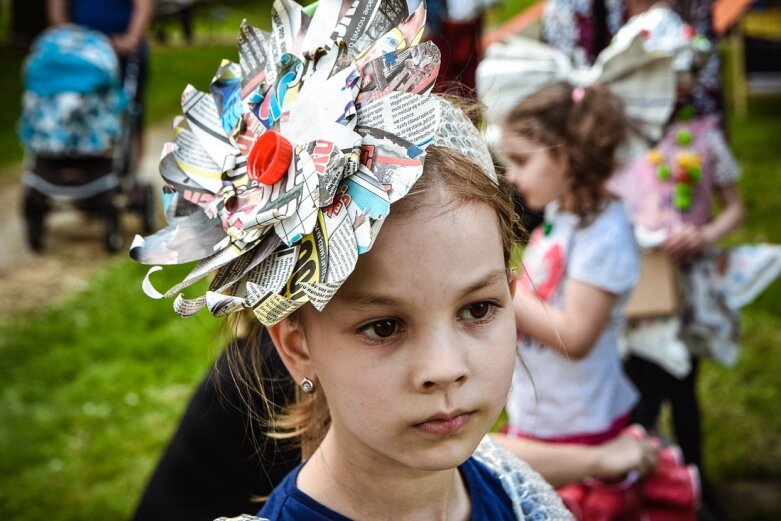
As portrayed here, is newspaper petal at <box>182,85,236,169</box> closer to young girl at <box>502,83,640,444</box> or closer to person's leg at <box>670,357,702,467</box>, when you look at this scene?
young girl at <box>502,83,640,444</box>

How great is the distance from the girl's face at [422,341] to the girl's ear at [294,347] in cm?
9

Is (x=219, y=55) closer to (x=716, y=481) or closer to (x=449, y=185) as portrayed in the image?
(x=716, y=481)

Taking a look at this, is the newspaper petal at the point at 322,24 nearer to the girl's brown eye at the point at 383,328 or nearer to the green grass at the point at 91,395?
the girl's brown eye at the point at 383,328

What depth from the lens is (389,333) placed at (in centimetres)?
126

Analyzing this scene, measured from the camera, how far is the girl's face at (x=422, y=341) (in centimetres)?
124

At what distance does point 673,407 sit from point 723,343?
30 centimetres

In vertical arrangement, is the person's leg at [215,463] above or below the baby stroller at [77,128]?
above

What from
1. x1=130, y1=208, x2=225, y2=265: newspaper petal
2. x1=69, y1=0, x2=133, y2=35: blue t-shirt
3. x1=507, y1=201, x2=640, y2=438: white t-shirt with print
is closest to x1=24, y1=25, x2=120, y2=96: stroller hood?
x1=69, y1=0, x2=133, y2=35: blue t-shirt

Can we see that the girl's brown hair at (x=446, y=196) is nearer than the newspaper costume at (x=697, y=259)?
Yes

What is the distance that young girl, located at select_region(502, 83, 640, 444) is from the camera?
2.51 m

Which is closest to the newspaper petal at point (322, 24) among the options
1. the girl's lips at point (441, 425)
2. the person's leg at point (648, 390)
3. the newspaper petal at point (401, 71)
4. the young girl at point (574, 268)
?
the newspaper petal at point (401, 71)

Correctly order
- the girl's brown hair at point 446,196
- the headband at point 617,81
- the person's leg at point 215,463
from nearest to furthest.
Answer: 1. the girl's brown hair at point 446,196
2. the person's leg at point 215,463
3. the headband at point 617,81

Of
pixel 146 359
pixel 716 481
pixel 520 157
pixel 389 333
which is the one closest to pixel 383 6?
pixel 389 333

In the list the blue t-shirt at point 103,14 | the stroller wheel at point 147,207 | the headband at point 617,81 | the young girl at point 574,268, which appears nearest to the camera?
the young girl at point 574,268
